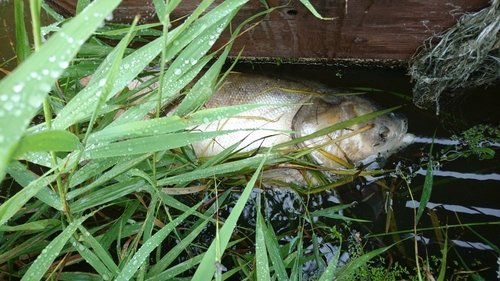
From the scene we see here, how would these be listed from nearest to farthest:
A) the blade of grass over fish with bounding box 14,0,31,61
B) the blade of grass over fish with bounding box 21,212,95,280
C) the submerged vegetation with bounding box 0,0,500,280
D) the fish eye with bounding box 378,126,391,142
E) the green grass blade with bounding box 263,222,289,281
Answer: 1. the submerged vegetation with bounding box 0,0,500,280
2. the blade of grass over fish with bounding box 14,0,31,61
3. the blade of grass over fish with bounding box 21,212,95,280
4. the green grass blade with bounding box 263,222,289,281
5. the fish eye with bounding box 378,126,391,142

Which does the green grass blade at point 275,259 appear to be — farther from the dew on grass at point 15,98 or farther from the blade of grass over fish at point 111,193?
the dew on grass at point 15,98

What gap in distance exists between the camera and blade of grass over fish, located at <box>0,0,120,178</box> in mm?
565

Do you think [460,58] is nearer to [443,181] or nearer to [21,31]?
[443,181]

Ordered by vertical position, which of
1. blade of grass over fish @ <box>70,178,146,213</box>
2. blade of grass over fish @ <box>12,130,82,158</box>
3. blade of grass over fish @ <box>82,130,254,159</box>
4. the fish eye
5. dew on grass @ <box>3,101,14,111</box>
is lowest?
the fish eye

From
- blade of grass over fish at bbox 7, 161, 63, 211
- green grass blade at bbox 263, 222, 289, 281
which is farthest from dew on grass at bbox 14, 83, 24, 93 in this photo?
green grass blade at bbox 263, 222, 289, 281

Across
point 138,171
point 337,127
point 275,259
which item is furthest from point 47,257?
point 337,127

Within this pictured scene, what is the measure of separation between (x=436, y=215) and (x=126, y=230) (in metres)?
1.65

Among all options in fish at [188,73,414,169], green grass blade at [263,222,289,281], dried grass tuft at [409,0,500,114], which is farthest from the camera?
fish at [188,73,414,169]

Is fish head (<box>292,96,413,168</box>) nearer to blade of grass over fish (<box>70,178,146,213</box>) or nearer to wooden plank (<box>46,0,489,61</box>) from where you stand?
wooden plank (<box>46,0,489,61</box>)

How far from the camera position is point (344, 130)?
200 centimetres

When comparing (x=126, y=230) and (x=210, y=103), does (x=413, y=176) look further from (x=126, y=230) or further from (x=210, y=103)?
(x=126, y=230)

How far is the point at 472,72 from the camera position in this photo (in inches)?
77.1

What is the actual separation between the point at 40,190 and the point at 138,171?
32cm

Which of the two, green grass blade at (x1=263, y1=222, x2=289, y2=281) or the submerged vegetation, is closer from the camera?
the submerged vegetation
